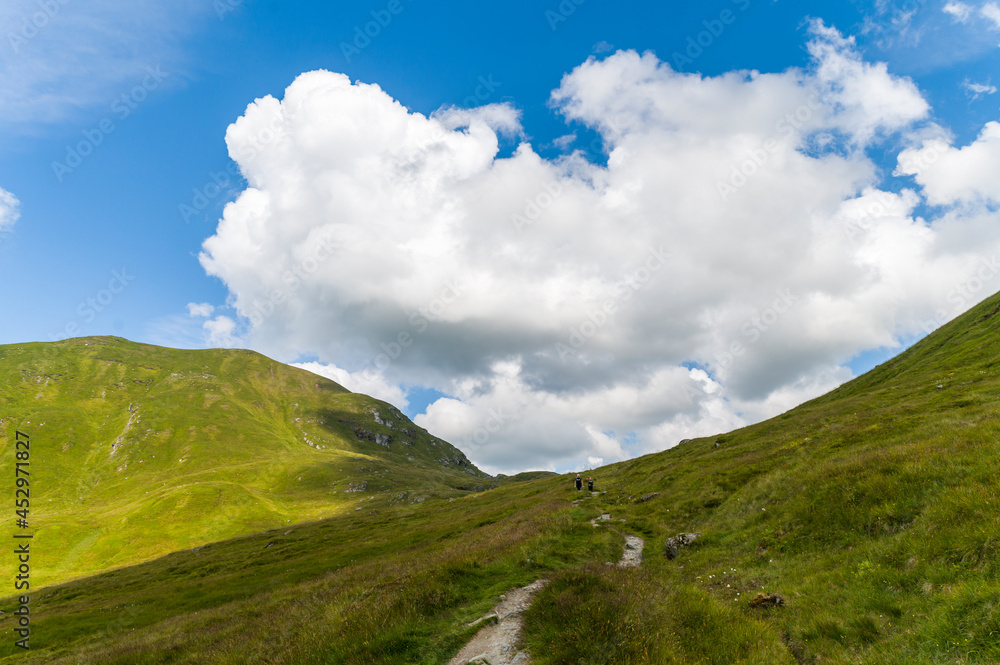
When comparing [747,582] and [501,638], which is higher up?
[501,638]

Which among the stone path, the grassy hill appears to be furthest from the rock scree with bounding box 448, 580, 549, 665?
the grassy hill

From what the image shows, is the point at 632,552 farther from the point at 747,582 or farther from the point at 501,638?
the point at 501,638

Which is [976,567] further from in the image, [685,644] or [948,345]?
[948,345]

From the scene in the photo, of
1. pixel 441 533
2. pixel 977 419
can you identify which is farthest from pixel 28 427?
pixel 977 419

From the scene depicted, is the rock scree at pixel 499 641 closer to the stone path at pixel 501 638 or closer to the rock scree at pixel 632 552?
the stone path at pixel 501 638

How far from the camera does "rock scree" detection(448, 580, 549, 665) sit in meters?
9.20

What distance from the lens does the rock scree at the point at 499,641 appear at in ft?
30.2

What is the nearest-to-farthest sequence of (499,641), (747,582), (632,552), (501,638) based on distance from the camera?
(499,641) → (501,638) → (747,582) → (632,552)

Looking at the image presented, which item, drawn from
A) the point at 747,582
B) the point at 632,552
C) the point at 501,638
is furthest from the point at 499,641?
the point at 632,552

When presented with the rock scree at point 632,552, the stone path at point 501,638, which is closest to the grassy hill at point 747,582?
the stone path at point 501,638

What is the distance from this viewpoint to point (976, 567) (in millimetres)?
9688

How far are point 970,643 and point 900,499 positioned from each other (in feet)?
28.0

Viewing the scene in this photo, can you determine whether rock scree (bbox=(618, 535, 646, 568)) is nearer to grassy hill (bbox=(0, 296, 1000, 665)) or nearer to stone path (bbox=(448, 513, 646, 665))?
grassy hill (bbox=(0, 296, 1000, 665))

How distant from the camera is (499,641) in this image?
32.9 feet
